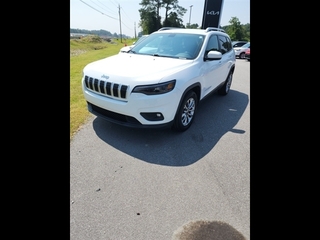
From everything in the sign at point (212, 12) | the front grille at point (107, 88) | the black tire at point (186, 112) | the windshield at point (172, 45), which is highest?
the sign at point (212, 12)

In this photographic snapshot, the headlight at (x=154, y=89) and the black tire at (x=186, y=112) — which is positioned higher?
the headlight at (x=154, y=89)

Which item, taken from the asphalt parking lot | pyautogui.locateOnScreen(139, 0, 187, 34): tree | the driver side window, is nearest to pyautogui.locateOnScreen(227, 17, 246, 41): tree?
pyautogui.locateOnScreen(139, 0, 187, 34): tree

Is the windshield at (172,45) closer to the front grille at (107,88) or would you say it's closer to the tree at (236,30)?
the front grille at (107,88)

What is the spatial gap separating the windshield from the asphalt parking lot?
1.50 m

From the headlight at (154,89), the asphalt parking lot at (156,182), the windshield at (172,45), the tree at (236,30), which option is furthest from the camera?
the tree at (236,30)

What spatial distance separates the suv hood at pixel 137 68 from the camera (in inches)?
121

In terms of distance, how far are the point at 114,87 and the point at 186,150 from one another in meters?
1.50

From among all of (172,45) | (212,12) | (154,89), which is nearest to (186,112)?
(154,89)

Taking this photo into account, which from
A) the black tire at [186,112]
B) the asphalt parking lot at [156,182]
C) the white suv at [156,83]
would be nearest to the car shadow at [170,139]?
the asphalt parking lot at [156,182]

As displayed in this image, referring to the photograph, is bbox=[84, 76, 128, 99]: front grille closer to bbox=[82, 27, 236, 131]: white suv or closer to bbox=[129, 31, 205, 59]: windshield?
bbox=[82, 27, 236, 131]: white suv
